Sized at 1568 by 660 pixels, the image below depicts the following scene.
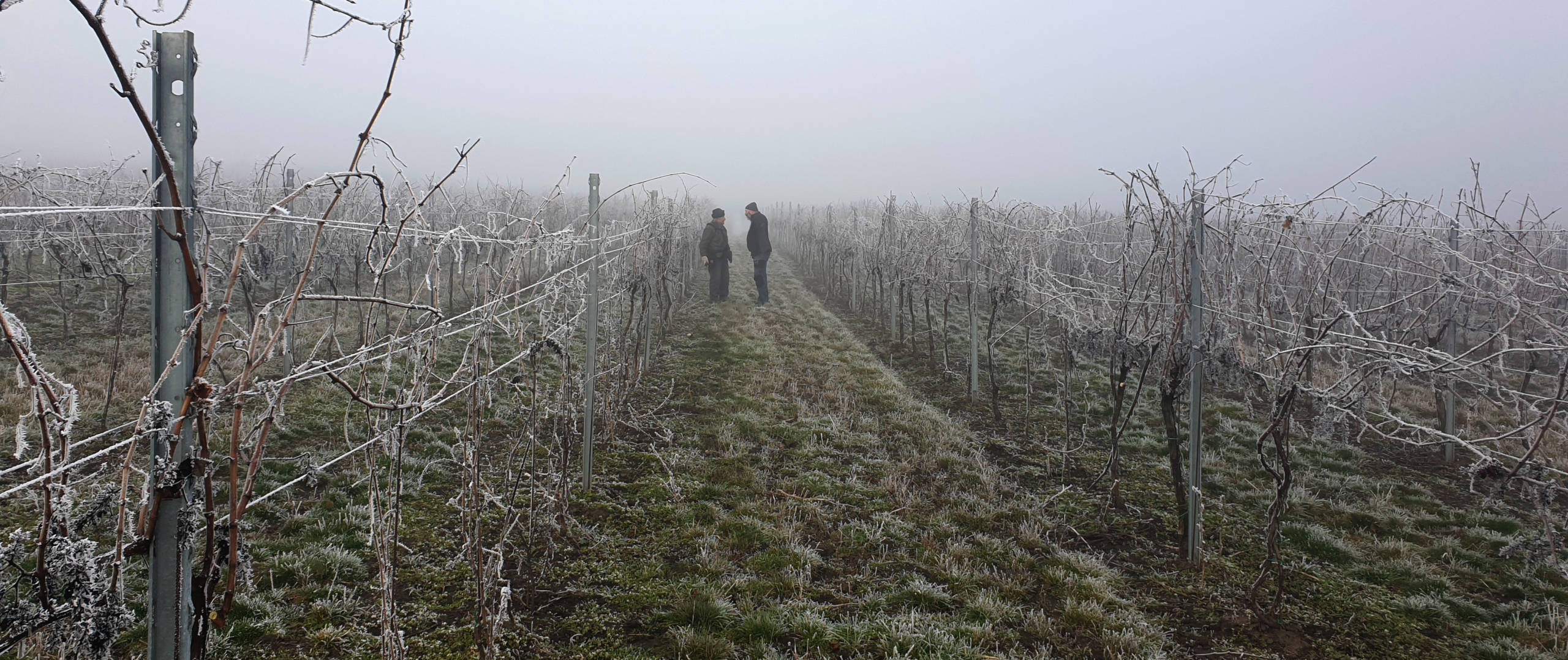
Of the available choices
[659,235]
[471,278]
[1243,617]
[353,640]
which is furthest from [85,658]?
[471,278]

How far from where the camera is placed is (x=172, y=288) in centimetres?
125

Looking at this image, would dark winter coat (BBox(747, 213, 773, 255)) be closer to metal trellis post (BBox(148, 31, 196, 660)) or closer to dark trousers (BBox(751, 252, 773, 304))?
dark trousers (BBox(751, 252, 773, 304))

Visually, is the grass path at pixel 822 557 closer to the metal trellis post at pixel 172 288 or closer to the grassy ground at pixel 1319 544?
the grassy ground at pixel 1319 544

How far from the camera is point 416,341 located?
1.95 meters

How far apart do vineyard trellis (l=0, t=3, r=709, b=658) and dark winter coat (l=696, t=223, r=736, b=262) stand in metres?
3.40

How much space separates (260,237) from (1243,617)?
7.98 m

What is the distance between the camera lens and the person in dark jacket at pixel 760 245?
37.8 ft

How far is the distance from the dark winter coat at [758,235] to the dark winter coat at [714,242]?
39cm

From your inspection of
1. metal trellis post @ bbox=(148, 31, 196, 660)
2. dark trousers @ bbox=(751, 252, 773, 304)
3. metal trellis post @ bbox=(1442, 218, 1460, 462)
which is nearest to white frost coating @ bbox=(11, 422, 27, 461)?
metal trellis post @ bbox=(148, 31, 196, 660)

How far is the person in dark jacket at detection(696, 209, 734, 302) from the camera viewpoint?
1103 cm

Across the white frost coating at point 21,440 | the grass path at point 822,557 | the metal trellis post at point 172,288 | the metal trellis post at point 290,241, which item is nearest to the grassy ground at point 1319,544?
the grass path at point 822,557

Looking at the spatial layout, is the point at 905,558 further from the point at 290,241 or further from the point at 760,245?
the point at 760,245

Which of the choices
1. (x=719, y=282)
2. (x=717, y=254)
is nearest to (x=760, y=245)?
(x=717, y=254)

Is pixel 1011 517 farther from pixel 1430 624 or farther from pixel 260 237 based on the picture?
pixel 260 237
